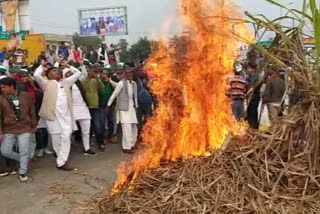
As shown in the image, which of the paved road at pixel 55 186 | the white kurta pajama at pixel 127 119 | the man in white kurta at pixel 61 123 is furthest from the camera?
the white kurta pajama at pixel 127 119

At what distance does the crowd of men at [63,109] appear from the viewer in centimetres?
723

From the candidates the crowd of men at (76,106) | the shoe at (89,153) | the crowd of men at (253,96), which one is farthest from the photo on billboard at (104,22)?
the shoe at (89,153)

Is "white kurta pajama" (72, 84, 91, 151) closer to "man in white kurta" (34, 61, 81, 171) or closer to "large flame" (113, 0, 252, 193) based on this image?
"man in white kurta" (34, 61, 81, 171)

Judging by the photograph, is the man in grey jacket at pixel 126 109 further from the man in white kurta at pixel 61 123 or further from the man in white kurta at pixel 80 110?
the man in white kurta at pixel 61 123

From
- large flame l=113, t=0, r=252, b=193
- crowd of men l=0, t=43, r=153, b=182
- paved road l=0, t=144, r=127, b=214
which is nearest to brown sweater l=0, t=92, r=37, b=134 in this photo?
crowd of men l=0, t=43, r=153, b=182

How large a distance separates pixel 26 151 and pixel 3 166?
3.60 ft

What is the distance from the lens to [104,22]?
21.9 m

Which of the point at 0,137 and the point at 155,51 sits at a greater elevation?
the point at 155,51

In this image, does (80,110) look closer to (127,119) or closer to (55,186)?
(127,119)

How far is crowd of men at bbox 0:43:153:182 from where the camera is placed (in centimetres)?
723

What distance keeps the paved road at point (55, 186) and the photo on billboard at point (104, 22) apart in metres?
13.2

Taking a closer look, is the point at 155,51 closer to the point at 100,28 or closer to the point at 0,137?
the point at 0,137

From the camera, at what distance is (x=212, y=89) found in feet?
17.4

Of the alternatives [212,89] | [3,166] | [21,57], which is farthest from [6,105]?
[21,57]
